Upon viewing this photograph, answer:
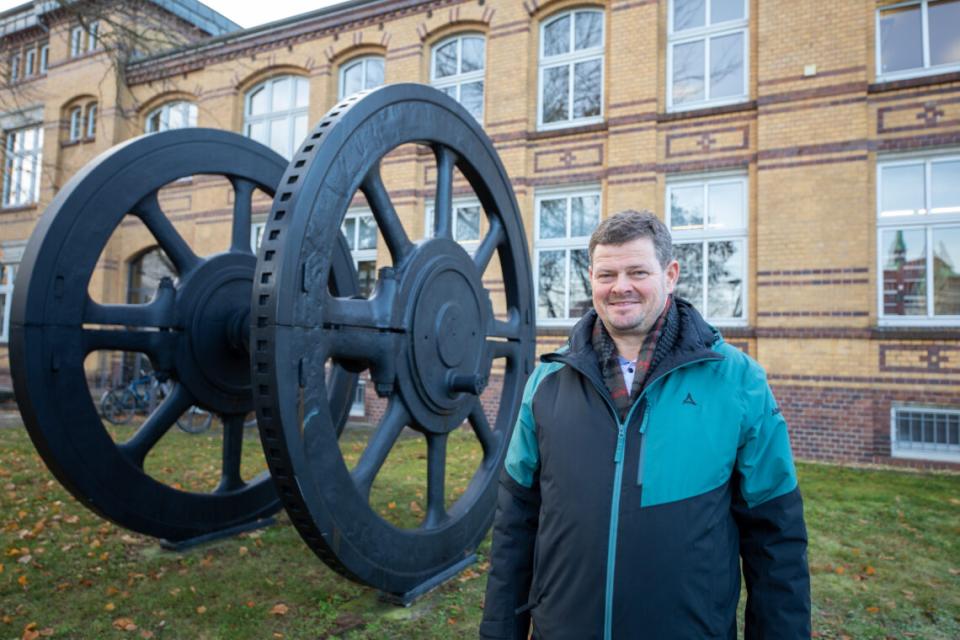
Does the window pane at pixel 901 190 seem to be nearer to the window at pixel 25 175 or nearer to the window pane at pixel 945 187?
the window pane at pixel 945 187

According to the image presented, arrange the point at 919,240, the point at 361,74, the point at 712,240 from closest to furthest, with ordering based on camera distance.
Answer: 1. the point at 919,240
2. the point at 712,240
3. the point at 361,74

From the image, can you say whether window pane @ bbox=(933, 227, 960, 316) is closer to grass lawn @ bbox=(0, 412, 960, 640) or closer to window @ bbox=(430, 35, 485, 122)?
grass lawn @ bbox=(0, 412, 960, 640)

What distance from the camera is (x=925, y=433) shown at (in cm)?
847

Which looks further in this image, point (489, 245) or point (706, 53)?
point (706, 53)

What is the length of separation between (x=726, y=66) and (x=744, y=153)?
1.52 m

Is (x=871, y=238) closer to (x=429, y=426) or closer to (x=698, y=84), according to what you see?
(x=698, y=84)

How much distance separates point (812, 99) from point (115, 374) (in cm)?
1556

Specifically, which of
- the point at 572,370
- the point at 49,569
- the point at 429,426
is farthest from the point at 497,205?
the point at 49,569

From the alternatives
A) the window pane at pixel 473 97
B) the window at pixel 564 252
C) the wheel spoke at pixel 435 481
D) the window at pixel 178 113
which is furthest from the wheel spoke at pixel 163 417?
the window at pixel 178 113

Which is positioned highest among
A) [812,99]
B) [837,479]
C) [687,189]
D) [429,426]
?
[812,99]

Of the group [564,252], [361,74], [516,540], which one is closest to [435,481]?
[516,540]

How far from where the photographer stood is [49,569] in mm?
3846

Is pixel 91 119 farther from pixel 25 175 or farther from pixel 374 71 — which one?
pixel 374 71

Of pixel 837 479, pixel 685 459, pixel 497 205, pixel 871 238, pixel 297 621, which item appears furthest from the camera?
pixel 871 238
